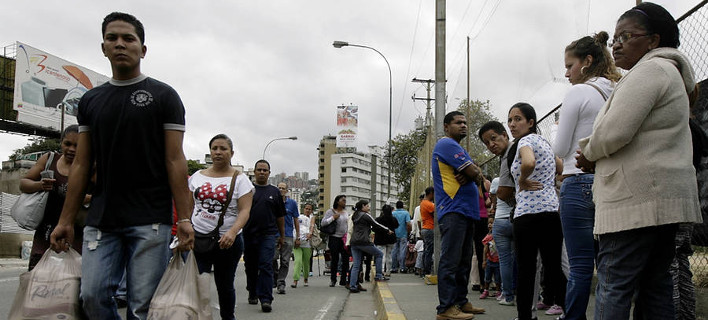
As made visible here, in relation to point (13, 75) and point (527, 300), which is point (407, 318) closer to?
point (527, 300)

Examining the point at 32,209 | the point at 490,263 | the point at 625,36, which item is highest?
the point at 625,36

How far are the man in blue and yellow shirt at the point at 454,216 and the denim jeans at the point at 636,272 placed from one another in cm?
234

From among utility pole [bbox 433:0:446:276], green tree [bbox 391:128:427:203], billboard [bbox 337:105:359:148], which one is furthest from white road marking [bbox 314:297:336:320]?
green tree [bbox 391:128:427:203]

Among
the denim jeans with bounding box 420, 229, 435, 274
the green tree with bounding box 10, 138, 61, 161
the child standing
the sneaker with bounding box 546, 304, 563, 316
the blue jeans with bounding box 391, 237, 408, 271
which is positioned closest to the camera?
the sneaker with bounding box 546, 304, 563, 316

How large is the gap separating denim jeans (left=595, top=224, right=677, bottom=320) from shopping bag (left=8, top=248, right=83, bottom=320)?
2617 millimetres

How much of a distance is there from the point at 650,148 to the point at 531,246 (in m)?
1.82

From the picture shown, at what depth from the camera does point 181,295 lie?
2945 millimetres

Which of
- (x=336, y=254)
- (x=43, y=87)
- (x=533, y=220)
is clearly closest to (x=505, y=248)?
(x=533, y=220)

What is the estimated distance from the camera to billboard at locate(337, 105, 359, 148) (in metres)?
35.9

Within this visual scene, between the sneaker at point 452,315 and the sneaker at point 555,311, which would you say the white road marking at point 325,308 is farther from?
the sneaker at point 555,311

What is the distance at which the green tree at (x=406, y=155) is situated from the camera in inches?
1663

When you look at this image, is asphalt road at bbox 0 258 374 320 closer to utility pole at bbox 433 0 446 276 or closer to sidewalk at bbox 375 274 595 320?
sidewalk at bbox 375 274 595 320

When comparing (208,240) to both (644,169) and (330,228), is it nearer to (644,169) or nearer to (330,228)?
(644,169)

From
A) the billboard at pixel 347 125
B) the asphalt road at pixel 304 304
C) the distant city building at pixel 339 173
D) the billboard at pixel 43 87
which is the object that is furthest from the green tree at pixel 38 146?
the distant city building at pixel 339 173
